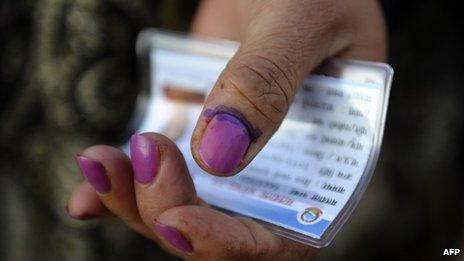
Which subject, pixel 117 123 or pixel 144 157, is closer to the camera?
pixel 144 157

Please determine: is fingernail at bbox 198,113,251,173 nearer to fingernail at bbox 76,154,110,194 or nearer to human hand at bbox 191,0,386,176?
human hand at bbox 191,0,386,176

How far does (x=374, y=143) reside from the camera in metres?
0.56

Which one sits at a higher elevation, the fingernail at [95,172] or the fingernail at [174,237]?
the fingernail at [95,172]

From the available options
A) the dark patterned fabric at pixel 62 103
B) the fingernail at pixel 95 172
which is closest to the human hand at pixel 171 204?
the fingernail at pixel 95 172

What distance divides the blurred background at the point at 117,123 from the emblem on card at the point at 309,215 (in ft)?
1.38

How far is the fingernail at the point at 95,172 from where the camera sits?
1.83 feet

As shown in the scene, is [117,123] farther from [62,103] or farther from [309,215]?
[309,215]

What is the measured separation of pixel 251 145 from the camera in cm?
49

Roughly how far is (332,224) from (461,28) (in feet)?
1.80

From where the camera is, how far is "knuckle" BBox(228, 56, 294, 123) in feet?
1.61

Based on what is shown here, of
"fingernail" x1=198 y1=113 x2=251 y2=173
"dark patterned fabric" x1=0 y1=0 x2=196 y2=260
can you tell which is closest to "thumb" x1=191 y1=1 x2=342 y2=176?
"fingernail" x1=198 y1=113 x2=251 y2=173

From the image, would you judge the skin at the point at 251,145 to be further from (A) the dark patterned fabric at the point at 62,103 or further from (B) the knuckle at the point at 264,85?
(A) the dark patterned fabric at the point at 62,103

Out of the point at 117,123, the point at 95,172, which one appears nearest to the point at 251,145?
the point at 95,172

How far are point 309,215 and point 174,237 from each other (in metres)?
0.13
